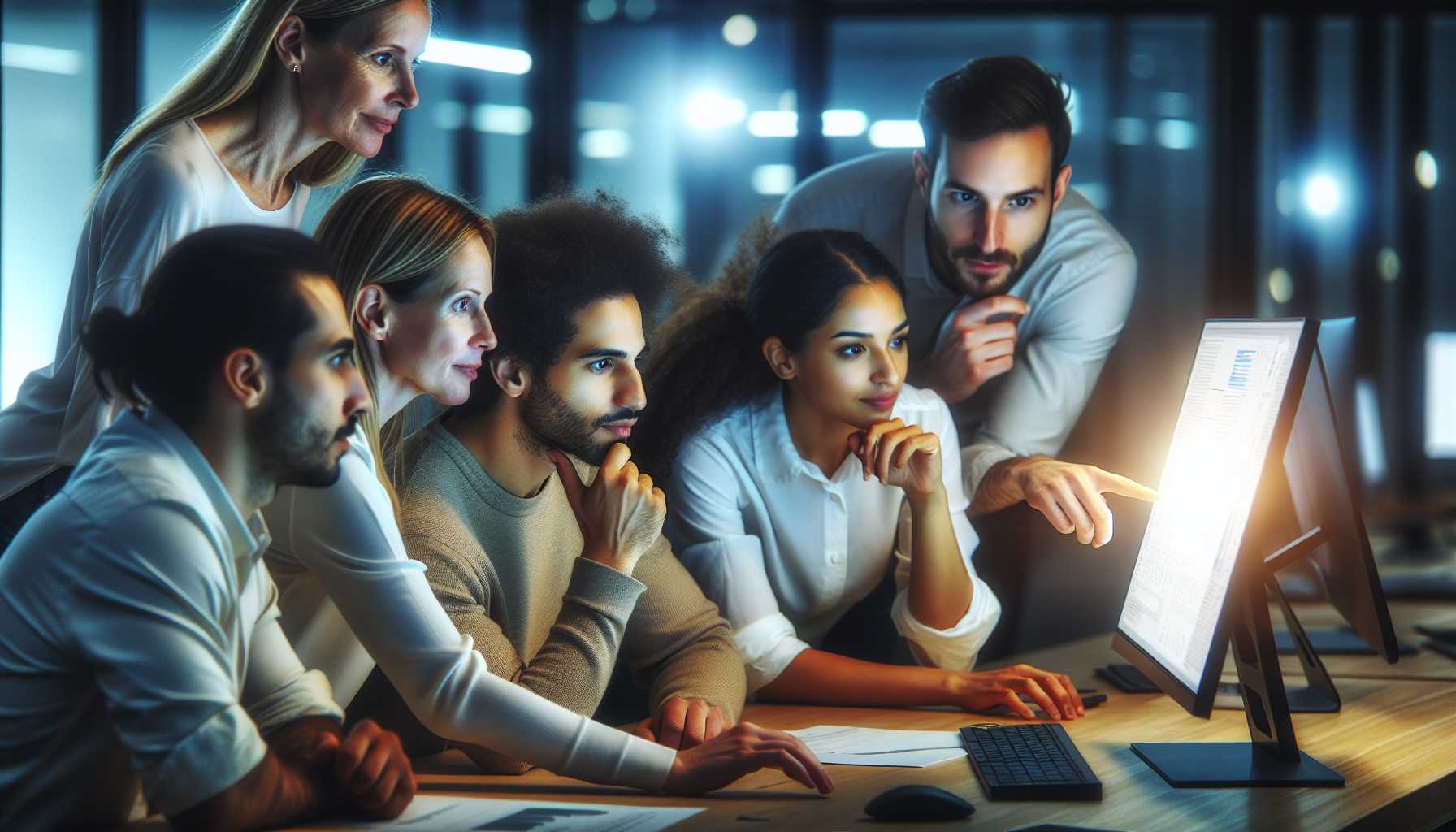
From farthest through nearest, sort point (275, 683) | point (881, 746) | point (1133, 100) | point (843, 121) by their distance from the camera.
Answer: point (1133, 100) → point (843, 121) → point (881, 746) → point (275, 683)

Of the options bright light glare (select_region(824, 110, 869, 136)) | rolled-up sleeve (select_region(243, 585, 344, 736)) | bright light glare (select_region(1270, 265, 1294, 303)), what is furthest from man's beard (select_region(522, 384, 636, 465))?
bright light glare (select_region(1270, 265, 1294, 303))

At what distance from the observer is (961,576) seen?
189cm

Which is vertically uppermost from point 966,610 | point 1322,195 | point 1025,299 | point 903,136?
point 1322,195

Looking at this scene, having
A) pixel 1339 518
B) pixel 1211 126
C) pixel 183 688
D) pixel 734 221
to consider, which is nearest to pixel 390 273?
pixel 183 688

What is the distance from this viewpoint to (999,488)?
203 centimetres

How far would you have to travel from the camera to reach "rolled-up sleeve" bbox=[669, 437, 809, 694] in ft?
5.91

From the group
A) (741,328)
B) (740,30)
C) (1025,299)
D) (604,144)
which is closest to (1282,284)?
(740,30)

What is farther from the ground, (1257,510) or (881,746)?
(1257,510)

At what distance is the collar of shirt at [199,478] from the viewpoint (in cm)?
107

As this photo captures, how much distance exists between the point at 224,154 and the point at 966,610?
1.15 metres

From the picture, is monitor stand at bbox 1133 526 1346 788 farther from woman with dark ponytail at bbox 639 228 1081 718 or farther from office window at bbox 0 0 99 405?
office window at bbox 0 0 99 405

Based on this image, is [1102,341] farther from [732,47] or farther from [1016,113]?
[732,47]

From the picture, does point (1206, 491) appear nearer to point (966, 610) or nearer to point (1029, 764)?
point (1029, 764)

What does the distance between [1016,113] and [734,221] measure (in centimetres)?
330
